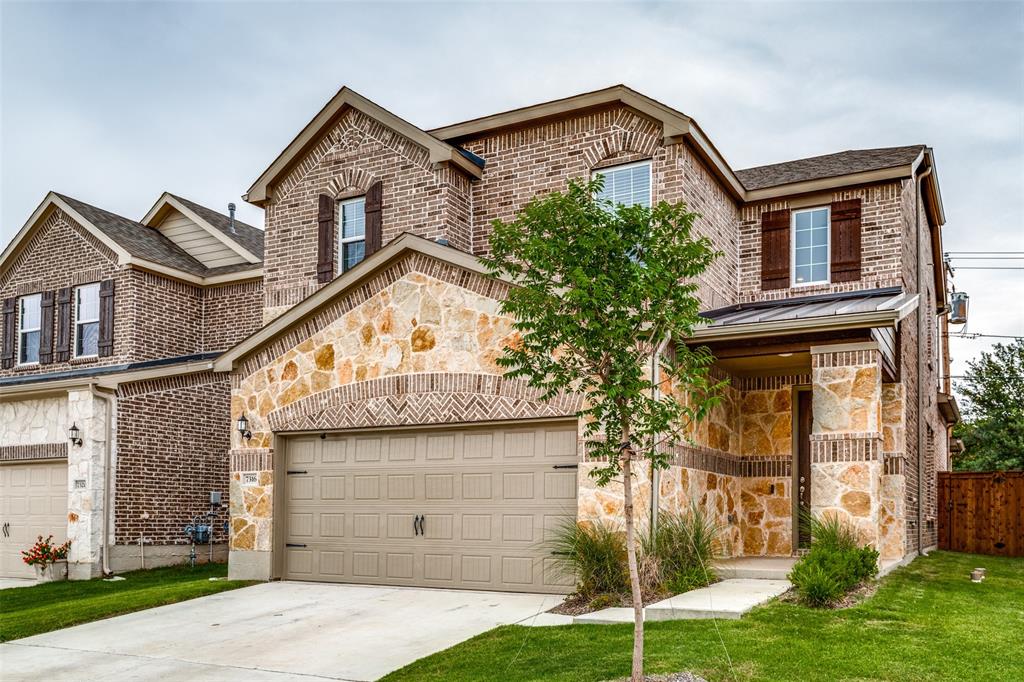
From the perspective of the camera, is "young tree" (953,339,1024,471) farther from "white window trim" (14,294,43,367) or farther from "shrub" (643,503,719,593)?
"white window trim" (14,294,43,367)

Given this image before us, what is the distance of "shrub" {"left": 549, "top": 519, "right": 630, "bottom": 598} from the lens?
37.6 feet

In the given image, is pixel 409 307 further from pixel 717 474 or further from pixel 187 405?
pixel 187 405

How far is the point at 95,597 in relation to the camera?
14.4 metres

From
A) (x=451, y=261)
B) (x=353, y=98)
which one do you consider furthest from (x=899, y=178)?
(x=353, y=98)

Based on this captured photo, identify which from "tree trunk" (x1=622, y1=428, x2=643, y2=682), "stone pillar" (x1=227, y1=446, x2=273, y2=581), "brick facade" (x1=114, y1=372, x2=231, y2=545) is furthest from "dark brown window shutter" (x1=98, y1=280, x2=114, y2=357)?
"tree trunk" (x1=622, y1=428, x2=643, y2=682)

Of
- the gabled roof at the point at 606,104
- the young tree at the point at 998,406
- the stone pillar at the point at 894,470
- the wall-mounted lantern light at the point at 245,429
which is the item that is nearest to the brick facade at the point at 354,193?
the gabled roof at the point at 606,104

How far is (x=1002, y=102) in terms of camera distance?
16297 millimetres

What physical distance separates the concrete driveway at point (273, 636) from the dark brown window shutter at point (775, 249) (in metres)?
7.47

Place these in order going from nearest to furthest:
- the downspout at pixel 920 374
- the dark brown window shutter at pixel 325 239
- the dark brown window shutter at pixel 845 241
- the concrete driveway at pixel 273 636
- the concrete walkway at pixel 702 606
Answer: the concrete driveway at pixel 273 636
the concrete walkway at pixel 702 606
the dark brown window shutter at pixel 845 241
the downspout at pixel 920 374
the dark brown window shutter at pixel 325 239

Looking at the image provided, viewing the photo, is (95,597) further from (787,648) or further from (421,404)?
(787,648)

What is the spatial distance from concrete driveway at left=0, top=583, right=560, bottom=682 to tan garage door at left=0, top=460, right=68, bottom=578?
616cm

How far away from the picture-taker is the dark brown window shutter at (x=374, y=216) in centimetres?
1742

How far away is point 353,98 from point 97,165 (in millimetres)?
6787

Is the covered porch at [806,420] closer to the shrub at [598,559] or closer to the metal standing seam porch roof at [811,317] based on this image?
the metal standing seam porch roof at [811,317]
